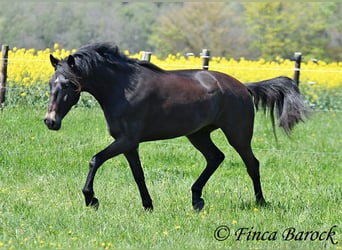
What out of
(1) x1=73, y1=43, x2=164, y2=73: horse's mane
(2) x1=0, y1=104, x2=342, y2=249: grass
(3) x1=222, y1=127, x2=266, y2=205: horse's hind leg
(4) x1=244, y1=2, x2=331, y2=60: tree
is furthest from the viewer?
(4) x1=244, y1=2, x2=331, y2=60: tree

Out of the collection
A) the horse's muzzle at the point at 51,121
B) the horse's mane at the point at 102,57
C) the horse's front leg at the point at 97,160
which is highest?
the horse's mane at the point at 102,57

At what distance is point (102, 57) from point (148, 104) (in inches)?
26.9

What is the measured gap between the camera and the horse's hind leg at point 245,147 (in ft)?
25.2

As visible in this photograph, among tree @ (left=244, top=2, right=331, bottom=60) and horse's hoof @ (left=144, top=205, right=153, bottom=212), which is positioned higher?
horse's hoof @ (left=144, top=205, right=153, bottom=212)

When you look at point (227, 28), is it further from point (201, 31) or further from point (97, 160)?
point (97, 160)

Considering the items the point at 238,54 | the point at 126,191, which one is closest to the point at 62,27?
the point at 238,54

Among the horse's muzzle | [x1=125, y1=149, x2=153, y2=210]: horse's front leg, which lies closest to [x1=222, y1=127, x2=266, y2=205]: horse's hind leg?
[x1=125, y1=149, x2=153, y2=210]: horse's front leg

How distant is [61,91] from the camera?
666cm

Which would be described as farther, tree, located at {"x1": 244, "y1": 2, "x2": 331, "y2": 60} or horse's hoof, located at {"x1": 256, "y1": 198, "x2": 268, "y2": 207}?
tree, located at {"x1": 244, "y1": 2, "x2": 331, "y2": 60}

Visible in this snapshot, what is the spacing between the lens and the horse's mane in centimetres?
685

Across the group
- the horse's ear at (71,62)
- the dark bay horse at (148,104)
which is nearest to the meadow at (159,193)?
the dark bay horse at (148,104)

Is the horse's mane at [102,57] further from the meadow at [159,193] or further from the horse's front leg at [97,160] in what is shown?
Result: the meadow at [159,193]

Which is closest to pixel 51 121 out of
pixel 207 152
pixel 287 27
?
pixel 207 152

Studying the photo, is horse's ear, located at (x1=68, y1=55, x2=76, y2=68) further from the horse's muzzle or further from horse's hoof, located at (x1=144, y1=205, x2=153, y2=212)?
horse's hoof, located at (x1=144, y1=205, x2=153, y2=212)
